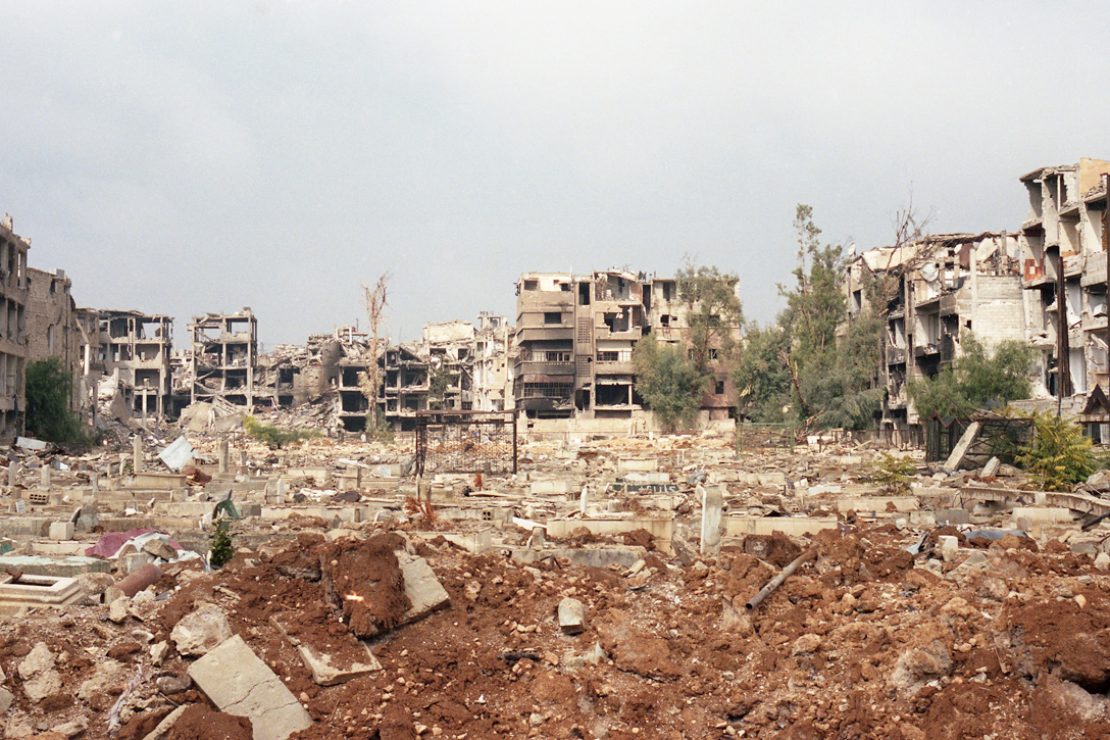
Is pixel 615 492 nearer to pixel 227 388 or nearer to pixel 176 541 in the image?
pixel 176 541

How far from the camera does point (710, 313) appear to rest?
68188 millimetres

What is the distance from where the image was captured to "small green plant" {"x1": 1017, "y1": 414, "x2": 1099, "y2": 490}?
892 inches

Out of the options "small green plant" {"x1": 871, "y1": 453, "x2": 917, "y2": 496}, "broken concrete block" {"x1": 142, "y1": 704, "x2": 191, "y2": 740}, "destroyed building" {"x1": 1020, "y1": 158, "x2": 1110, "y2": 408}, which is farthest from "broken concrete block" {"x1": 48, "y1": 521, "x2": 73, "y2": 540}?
"destroyed building" {"x1": 1020, "y1": 158, "x2": 1110, "y2": 408}

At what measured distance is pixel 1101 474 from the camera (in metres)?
21.9

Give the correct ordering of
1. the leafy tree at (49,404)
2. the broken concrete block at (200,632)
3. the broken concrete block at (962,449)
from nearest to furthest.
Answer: the broken concrete block at (200,632)
the broken concrete block at (962,449)
the leafy tree at (49,404)

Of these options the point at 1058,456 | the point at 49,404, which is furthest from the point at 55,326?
the point at 1058,456

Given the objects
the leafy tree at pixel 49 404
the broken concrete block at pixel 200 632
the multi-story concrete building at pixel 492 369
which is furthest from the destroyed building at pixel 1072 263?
the multi-story concrete building at pixel 492 369

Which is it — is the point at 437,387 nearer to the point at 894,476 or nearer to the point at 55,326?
the point at 55,326

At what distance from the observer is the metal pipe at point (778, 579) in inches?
433

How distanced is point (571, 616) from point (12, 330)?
40.3 m

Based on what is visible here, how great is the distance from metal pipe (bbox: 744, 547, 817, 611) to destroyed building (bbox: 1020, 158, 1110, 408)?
26272mm

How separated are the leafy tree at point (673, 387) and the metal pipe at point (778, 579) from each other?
53472 millimetres

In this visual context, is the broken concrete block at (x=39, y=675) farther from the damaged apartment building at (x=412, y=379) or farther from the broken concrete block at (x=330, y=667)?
the damaged apartment building at (x=412, y=379)

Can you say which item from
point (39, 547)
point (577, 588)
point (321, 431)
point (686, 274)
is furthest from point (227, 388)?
point (577, 588)
